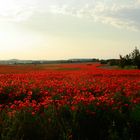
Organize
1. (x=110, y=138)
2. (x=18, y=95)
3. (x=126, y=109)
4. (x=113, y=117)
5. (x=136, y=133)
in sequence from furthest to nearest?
(x=18, y=95)
(x=126, y=109)
(x=113, y=117)
(x=136, y=133)
(x=110, y=138)

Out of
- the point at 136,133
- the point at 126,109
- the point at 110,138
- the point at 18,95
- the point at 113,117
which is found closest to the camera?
the point at 110,138

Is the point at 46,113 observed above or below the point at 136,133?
above

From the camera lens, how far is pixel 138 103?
8461 millimetres

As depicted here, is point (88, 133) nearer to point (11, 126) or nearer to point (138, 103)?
point (11, 126)

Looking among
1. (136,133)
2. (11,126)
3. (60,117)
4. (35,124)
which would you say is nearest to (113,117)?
(136,133)

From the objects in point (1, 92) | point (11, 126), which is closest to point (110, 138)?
point (11, 126)

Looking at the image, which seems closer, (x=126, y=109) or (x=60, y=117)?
(x=60, y=117)

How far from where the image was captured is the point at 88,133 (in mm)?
6648

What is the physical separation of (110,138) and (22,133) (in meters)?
1.81

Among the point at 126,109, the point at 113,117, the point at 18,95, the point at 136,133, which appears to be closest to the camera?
the point at 136,133

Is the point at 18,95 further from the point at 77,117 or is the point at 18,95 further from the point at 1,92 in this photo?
the point at 77,117

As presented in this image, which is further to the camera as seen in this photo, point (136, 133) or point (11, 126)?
point (136, 133)

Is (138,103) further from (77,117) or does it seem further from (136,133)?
(77,117)

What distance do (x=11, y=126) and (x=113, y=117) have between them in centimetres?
246
